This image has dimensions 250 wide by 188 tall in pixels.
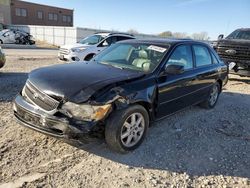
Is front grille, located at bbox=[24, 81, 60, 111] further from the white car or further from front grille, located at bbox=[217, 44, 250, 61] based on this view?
the white car

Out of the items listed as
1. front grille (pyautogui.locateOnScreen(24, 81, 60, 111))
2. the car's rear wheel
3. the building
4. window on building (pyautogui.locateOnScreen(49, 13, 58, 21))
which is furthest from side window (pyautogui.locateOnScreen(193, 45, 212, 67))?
window on building (pyautogui.locateOnScreen(49, 13, 58, 21))

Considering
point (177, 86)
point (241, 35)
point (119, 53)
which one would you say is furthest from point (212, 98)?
point (241, 35)

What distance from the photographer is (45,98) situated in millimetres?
3338

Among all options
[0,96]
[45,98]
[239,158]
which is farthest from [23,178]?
[0,96]

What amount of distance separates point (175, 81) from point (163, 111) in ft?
1.90

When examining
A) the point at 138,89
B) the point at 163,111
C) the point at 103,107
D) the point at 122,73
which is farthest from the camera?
the point at 163,111

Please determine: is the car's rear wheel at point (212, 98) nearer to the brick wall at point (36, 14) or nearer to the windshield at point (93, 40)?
the windshield at point (93, 40)

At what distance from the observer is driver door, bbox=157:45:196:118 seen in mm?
4168

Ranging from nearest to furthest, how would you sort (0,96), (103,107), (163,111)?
(103,107)
(163,111)
(0,96)

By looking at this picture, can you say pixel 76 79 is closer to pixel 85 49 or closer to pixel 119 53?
pixel 119 53

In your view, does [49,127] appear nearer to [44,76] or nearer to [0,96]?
[44,76]

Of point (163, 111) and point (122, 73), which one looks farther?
point (163, 111)

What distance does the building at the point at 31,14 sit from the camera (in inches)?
1874

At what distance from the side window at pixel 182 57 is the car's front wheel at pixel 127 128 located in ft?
3.83
